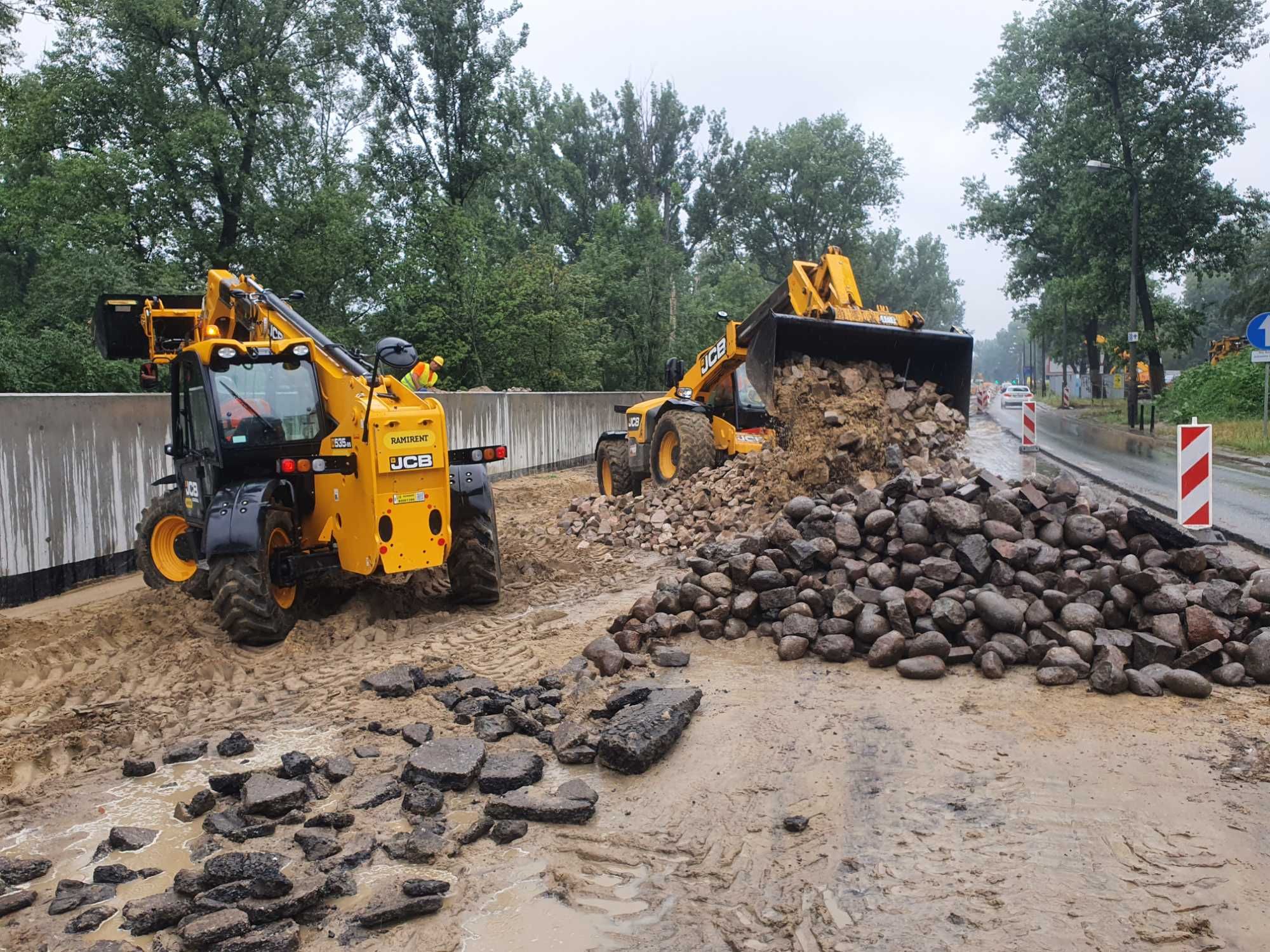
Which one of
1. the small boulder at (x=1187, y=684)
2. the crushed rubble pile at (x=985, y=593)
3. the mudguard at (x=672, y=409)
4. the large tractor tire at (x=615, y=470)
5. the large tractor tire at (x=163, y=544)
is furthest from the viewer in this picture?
the large tractor tire at (x=615, y=470)

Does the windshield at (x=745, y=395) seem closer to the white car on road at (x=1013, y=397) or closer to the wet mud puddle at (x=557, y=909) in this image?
the wet mud puddle at (x=557, y=909)

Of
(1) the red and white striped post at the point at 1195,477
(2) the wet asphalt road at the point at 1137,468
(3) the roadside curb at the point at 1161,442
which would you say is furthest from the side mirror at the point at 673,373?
(3) the roadside curb at the point at 1161,442

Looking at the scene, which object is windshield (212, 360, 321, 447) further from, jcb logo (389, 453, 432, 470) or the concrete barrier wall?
the concrete barrier wall

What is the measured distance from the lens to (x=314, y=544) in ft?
25.5

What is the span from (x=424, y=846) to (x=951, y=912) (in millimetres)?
2133

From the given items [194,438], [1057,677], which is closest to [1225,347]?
[1057,677]

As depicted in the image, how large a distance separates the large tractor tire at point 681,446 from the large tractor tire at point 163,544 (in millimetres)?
6117

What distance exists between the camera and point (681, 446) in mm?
12750

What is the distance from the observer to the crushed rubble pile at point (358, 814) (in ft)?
11.6

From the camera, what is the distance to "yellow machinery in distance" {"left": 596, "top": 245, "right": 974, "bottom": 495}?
11.8m

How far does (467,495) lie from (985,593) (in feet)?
14.1

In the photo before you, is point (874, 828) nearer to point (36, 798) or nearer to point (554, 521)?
point (36, 798)

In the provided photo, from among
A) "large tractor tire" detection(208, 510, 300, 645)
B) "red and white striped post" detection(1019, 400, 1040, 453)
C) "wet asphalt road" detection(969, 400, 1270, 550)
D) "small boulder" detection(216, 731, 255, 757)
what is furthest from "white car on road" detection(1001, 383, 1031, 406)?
"small boulder" detection(216, 731, 255, 757)

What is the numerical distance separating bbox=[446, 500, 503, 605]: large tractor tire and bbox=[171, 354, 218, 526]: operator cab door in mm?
2028
